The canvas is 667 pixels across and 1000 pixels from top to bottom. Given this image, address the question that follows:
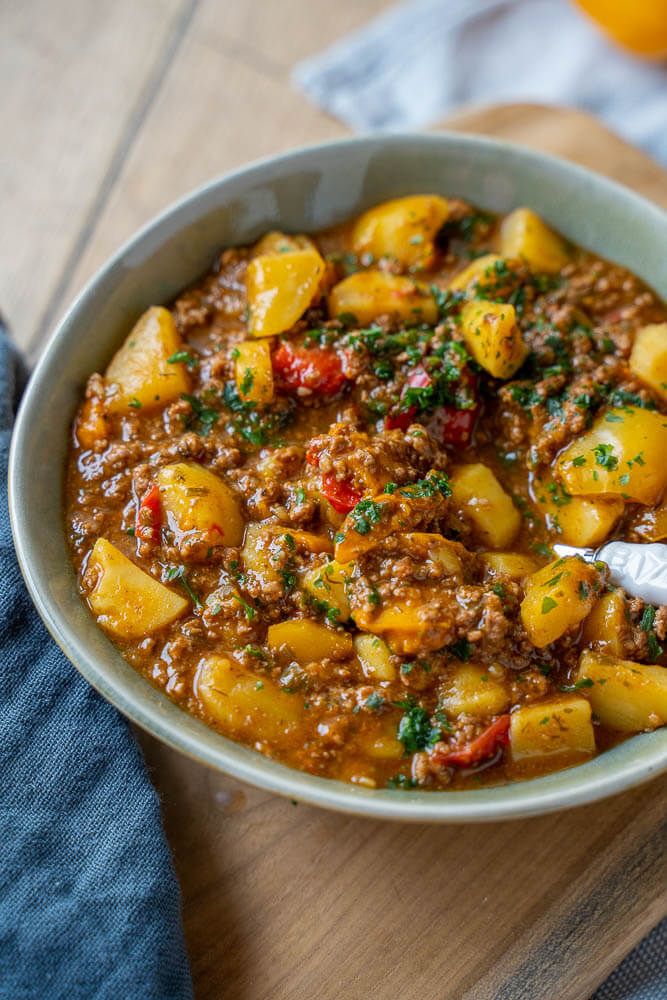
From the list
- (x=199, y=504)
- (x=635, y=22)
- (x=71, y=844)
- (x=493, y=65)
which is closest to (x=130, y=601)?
(x=199, y=504)

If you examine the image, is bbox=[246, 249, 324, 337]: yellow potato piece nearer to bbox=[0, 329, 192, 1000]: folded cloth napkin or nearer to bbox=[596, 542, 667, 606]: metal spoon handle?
bbox=[0, 329, 192, 1000]: folded cloth napkin

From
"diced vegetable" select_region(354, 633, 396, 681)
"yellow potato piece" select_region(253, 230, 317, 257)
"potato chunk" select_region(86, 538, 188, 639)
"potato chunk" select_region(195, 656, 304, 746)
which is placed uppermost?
"yellow potato piece" select_region(253, 230, 317, 257)

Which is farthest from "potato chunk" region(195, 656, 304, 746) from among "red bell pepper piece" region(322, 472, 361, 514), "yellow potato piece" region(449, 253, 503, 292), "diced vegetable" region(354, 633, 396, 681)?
"yellow potato piece" region(449, 253, 503, 292)

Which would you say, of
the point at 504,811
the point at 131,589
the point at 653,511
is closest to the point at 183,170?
the point at 131,589

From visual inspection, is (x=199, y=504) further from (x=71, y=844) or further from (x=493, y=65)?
(x=493, y=65)

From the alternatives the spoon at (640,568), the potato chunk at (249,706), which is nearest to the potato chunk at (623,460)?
the spoon at (640,568)

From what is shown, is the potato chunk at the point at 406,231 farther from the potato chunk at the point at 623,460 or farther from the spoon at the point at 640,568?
the spoon at the point at 640,568
